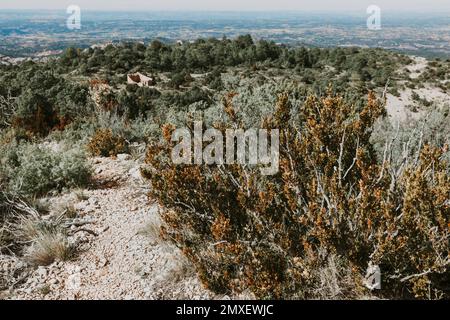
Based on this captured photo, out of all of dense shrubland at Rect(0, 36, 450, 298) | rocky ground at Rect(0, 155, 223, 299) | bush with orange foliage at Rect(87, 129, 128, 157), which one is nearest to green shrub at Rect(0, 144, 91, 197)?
dense shrubland at Rect(0, 36, 450, 298)

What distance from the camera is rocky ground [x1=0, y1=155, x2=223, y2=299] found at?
3441 mm

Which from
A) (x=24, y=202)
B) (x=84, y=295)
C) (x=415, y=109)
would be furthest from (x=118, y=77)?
(x=84, y=295)

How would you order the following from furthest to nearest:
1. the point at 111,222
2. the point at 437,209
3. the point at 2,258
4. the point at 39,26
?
the point at 39,26 < the point at 111,222 < the point at 2,258 < the point at 437,209

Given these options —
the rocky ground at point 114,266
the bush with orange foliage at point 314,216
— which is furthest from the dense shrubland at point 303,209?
the rocky ground at point 114,266

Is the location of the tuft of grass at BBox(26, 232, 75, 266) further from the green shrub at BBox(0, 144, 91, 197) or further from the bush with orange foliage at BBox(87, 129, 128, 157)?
the bush with orange foliage at BBox(87, 129, 128, 157)

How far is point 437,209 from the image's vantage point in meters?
2.77

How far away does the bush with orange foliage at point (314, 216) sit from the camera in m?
2.88

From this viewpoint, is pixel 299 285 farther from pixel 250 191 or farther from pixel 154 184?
pixel 154 184

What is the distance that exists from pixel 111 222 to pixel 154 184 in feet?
4.08

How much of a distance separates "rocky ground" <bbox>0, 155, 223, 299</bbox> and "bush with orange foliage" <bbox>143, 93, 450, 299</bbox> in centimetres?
29

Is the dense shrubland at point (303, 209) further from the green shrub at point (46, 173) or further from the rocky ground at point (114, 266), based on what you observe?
the rocky ground at point (114, 266)

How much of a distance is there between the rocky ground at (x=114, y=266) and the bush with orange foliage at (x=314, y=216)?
288mm

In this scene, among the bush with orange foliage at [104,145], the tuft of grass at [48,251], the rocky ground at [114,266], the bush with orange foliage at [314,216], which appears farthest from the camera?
the bush with orange foliage at [104,145]

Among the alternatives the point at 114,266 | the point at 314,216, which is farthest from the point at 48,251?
the point at 314,216
